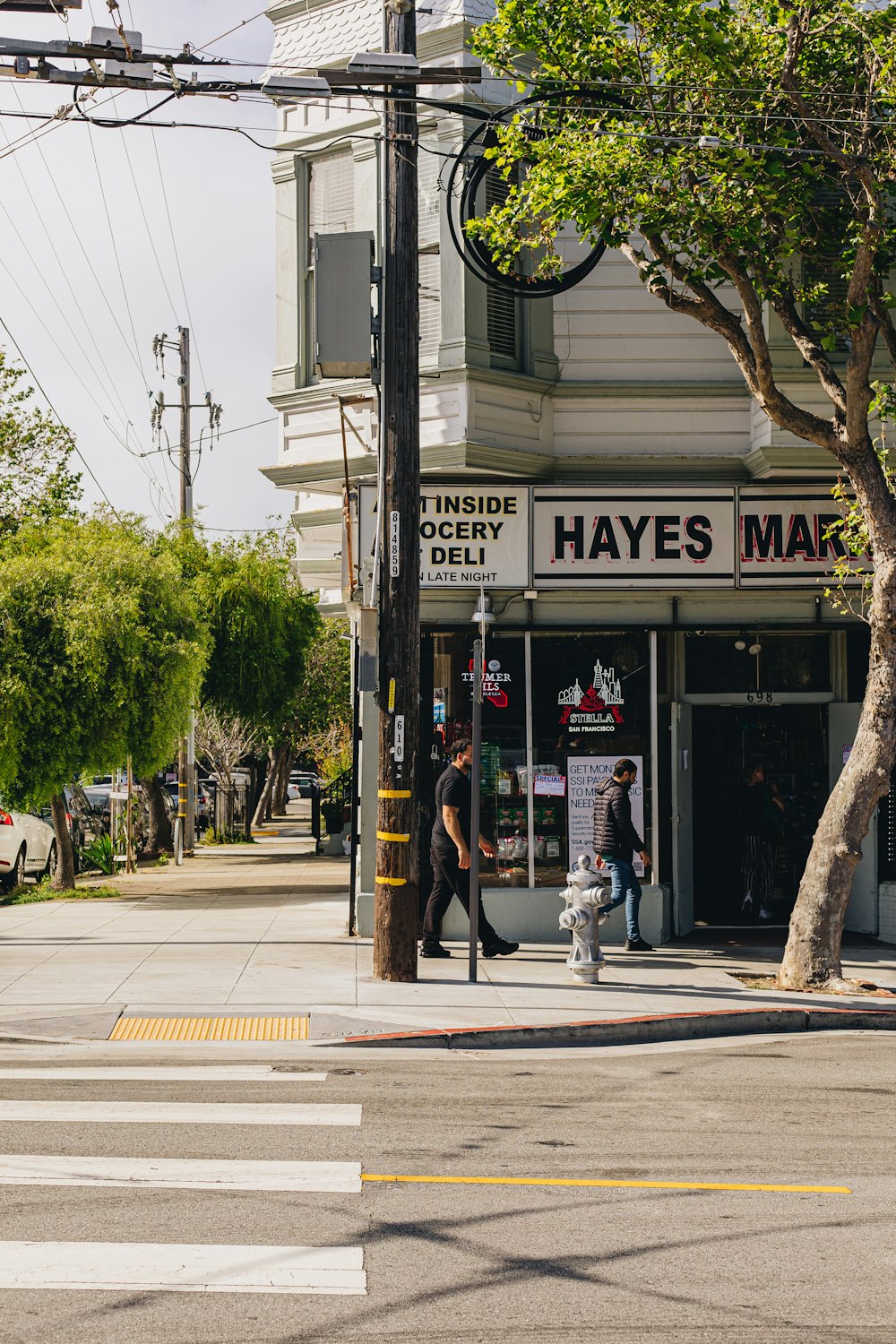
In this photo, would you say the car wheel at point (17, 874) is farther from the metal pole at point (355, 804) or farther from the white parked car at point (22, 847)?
the metal pole at point (355, 804)

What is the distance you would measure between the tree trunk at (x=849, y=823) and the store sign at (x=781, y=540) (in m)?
2.59

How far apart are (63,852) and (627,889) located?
8.64 m

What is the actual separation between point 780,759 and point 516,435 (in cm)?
467

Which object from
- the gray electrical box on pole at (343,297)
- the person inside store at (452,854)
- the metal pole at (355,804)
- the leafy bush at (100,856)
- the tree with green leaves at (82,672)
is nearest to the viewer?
the gray electrical box on pole at (343,297)

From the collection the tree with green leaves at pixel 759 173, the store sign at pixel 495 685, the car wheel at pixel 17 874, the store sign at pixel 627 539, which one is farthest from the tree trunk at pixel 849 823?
the car wheel at pixel 17 874

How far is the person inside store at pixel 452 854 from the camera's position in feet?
42.5

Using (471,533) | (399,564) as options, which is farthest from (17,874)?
(399,564)

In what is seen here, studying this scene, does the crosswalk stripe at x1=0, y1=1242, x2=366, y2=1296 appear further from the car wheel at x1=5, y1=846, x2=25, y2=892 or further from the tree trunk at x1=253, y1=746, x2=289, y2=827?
the tree trunk at x1=253, y1=746, x2=289, y2=827

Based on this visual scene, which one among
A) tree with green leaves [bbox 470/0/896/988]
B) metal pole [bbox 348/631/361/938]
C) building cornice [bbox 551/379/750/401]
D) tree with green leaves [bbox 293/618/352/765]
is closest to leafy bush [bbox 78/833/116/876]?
metal pole [bbox 348/631/361/938]

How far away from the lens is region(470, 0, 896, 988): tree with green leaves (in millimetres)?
11719

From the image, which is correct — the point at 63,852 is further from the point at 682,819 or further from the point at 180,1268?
the point at 180,1268

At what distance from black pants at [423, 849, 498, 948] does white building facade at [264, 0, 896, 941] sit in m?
1.02

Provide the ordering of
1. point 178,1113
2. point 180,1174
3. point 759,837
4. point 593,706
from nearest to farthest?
point 180,1174
point 178,1113
point 593,706
point 759,837

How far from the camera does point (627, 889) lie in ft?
45.3
